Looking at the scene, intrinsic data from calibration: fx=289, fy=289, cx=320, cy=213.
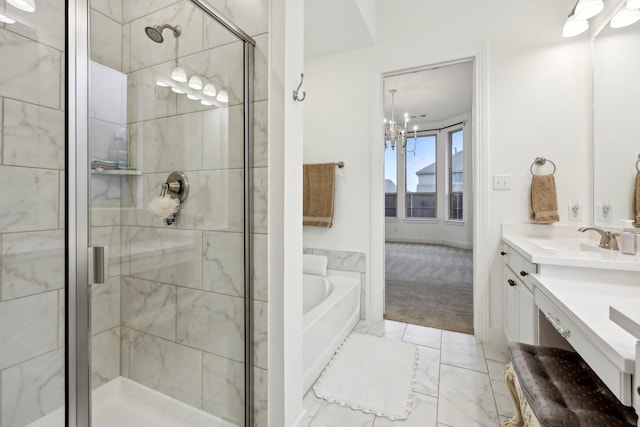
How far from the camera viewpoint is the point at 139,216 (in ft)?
4.08

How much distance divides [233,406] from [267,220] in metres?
0.83

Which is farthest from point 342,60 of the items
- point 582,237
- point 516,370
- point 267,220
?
point 516,370

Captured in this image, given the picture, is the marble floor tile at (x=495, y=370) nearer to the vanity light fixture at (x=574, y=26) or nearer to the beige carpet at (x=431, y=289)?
the beige carpet at (x=431, y=289)

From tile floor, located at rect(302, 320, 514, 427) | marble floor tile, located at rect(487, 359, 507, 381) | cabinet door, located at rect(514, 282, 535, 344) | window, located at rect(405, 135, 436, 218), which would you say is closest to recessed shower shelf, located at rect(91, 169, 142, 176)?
tile floor, located at rect(302, 320, 514, 427)

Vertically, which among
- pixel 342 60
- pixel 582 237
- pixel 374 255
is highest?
pixel 342 60

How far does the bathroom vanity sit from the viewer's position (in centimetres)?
76

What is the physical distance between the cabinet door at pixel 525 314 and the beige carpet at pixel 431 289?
0.81 m

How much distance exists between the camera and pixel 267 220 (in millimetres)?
1236

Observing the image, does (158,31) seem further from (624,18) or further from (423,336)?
(423,336)

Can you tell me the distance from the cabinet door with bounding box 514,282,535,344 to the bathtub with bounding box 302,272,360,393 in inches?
44.0

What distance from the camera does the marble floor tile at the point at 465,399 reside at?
56.5 inches

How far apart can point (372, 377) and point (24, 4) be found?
2.25m

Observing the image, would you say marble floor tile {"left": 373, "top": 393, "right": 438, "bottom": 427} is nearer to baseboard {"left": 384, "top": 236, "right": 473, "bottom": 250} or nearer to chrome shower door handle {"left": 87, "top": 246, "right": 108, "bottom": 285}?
chrome shower door handle {"left": 87, "top": 246, "right": 108, "bottom": 285}

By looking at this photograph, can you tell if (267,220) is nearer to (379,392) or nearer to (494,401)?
(379,392)
